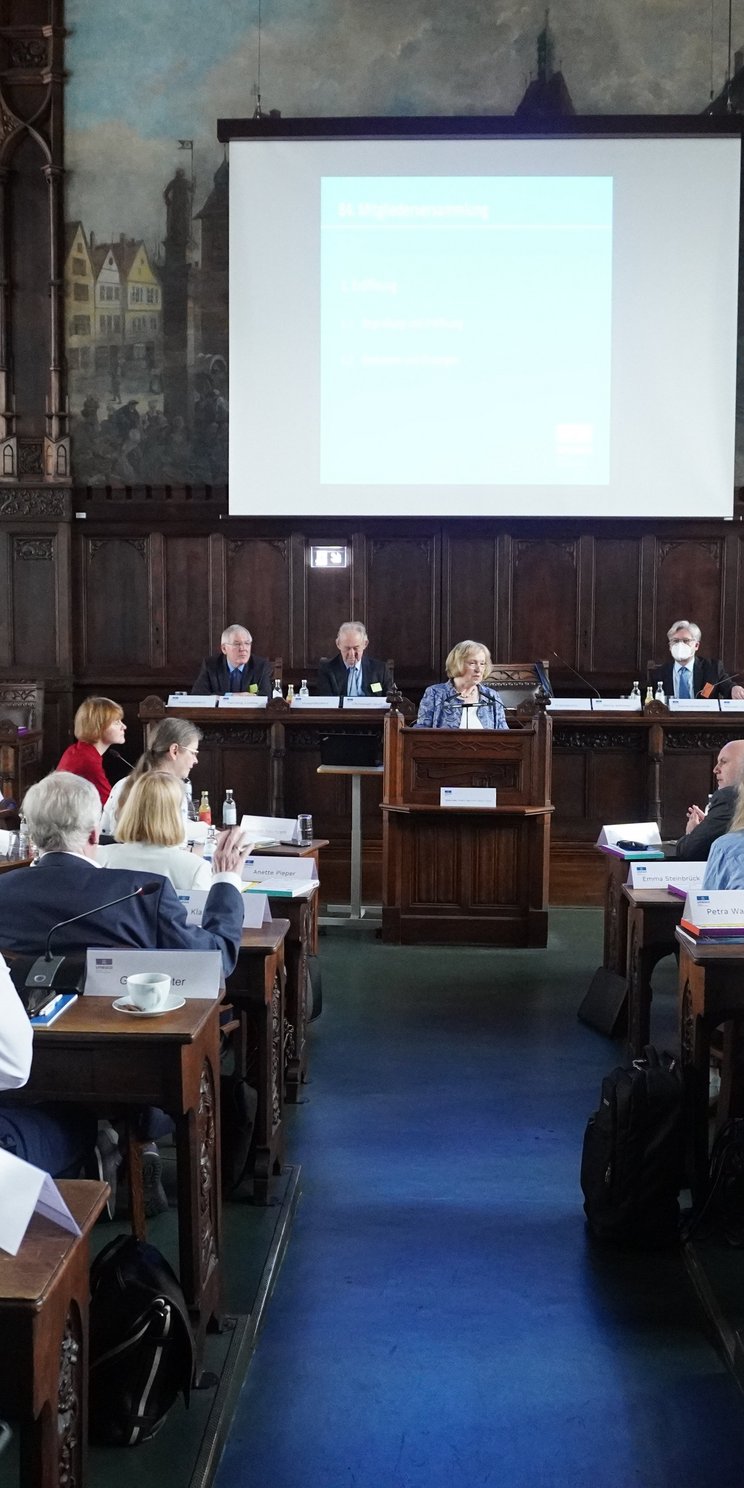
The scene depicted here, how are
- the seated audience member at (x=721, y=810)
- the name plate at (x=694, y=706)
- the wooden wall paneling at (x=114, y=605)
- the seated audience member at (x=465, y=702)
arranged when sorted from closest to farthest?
the seated audience member at (x=721, y=810), the seated audience member at (x=465, y=702), the name plate at (x=694, y=706), the wooden wall paneling at (x=114, y=605)

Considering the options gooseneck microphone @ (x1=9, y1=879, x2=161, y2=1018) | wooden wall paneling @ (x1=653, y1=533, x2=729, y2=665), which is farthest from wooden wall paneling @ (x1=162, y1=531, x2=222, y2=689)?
gooseneck microphone @ (x1=9, y1=879, x2=161, y2=1018)

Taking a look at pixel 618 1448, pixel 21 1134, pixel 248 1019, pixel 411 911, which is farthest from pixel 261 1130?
pixel 411 911

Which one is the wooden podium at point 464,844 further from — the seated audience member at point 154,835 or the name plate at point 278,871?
the seated audience member at point 154,835

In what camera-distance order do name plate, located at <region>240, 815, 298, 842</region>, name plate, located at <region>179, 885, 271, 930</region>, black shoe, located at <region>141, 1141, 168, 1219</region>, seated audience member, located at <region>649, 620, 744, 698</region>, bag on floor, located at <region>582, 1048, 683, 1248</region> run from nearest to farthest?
bag on floor, located at <region>582, 1048, 683, 1248</region>, black shoe, located at <region>141, 1141, 168, 1219</region>, name plate, located at <region>179, 885, 271, 930</region>, name plate, located at <region>240, 815, 298, 842</region>, seated audience member, located at <region>649, 620, 744, 698</region>

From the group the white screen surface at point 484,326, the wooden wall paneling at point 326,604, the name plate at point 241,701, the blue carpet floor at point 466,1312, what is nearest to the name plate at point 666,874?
the blue carpet floor at point 466,1312

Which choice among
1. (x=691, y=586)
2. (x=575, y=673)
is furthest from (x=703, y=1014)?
(x=691, y=586)

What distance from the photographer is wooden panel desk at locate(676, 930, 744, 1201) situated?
3475 millimetres

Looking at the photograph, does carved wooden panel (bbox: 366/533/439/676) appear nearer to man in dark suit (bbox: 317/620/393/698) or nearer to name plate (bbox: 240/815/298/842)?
man in dark suit (bbox: 317/620/393/698)

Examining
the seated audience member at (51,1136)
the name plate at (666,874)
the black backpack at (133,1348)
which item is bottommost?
the black backpack at (133,1348)

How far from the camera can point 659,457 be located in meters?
9.75

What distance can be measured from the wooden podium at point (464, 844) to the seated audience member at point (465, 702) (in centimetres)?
41

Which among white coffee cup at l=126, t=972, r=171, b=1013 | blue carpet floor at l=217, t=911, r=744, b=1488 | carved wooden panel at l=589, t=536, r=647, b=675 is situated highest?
carved wooden panel at l=589, t=536, r=647, b=675

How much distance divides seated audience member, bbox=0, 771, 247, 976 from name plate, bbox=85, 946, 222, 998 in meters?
0.12

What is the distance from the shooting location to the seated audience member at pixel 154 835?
3.83 m
